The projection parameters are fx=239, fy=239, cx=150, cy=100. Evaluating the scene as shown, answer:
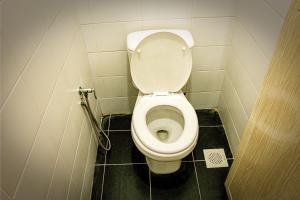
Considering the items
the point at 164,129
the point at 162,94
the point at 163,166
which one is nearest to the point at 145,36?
the point at 162,94

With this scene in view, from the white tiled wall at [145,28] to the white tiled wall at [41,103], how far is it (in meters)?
0.15

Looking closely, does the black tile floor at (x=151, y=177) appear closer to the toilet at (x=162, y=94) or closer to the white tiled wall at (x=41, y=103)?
the toilet at (x=162, y=94)

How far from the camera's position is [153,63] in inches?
54.3

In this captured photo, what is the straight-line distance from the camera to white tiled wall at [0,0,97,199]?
0.63 meters

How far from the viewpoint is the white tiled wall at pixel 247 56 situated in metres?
1.00

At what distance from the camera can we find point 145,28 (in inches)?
55.6

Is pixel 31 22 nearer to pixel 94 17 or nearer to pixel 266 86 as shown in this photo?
pixel 94 17

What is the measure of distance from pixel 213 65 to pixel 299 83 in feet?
3.16

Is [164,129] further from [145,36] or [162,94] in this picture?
[145,36]

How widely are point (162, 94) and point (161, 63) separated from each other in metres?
0.19

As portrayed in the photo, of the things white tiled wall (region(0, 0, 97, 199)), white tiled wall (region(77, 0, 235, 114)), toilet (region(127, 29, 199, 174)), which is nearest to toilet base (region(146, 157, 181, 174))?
toilet (region(127, 29, 199, 174))

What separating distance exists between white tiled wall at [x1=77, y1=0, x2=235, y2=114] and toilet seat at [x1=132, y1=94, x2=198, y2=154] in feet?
1.02

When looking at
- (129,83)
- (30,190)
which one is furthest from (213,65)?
(30,190)

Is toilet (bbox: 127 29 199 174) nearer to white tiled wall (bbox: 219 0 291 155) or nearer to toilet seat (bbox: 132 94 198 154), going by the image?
toilet seat (bbox: 132 94 198 154)
